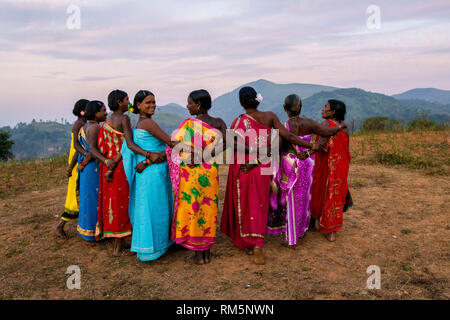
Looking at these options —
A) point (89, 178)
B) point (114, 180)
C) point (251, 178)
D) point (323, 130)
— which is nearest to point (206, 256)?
point (251, 178)

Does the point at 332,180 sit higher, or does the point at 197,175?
the point at 197,175

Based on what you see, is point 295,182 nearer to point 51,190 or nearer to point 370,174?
point 370,174

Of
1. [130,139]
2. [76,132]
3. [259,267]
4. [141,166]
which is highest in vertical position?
[76,132]

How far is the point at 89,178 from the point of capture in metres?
4.04

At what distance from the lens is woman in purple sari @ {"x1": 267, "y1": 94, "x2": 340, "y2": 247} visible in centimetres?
380

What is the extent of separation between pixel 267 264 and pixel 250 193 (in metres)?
0.85

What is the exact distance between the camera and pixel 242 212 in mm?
3691

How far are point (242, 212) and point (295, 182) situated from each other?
2.53 feet

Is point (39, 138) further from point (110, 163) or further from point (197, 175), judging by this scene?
point (197, 175)

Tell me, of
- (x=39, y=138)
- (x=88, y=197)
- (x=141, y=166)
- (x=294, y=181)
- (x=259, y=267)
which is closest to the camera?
(x=141, y=166)

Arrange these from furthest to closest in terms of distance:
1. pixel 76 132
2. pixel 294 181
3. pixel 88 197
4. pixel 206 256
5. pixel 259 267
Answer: pixel 76 132
pixel 88 197
pixel 294 181
pixel 206 256
pixel 259 267

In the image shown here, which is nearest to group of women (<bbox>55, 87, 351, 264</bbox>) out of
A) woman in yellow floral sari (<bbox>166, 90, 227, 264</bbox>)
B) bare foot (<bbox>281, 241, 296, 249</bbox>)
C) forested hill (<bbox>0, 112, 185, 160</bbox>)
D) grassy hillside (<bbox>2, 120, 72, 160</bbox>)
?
woman in yellow floral sari (<bbox>166, 90, 227, 264</bbox>)
